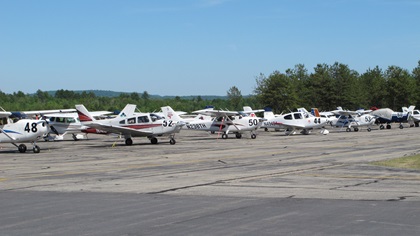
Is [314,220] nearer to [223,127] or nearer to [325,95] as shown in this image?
[223,127]

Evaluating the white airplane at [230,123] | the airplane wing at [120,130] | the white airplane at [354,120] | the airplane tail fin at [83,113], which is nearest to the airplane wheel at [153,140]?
the airplane wing at [120,130]

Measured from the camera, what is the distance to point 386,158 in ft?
89.4

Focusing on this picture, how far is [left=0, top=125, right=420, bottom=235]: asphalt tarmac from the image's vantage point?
10906 millimetres

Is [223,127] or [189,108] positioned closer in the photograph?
[223,127]

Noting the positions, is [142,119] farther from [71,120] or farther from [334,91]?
[334,91]

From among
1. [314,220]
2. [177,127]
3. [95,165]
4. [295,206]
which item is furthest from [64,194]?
[177,127]

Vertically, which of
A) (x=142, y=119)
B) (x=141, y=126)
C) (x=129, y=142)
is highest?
A: (x=142, y=119)

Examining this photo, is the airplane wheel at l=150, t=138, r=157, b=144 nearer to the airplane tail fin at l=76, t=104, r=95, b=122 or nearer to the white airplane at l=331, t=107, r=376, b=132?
the airplane tail fin at l=76, t=104, r=95, b=122

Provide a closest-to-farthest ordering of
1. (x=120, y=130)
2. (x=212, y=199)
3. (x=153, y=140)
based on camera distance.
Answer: (x=212, y=199), (x=120, y=130), (x=153, y=140)

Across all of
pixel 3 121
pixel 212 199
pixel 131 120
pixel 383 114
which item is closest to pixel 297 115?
pixel 383 114

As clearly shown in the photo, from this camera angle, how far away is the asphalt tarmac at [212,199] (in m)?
10.9

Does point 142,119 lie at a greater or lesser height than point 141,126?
greater

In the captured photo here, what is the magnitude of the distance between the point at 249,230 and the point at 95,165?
16.3m

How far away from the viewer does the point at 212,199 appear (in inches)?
574
